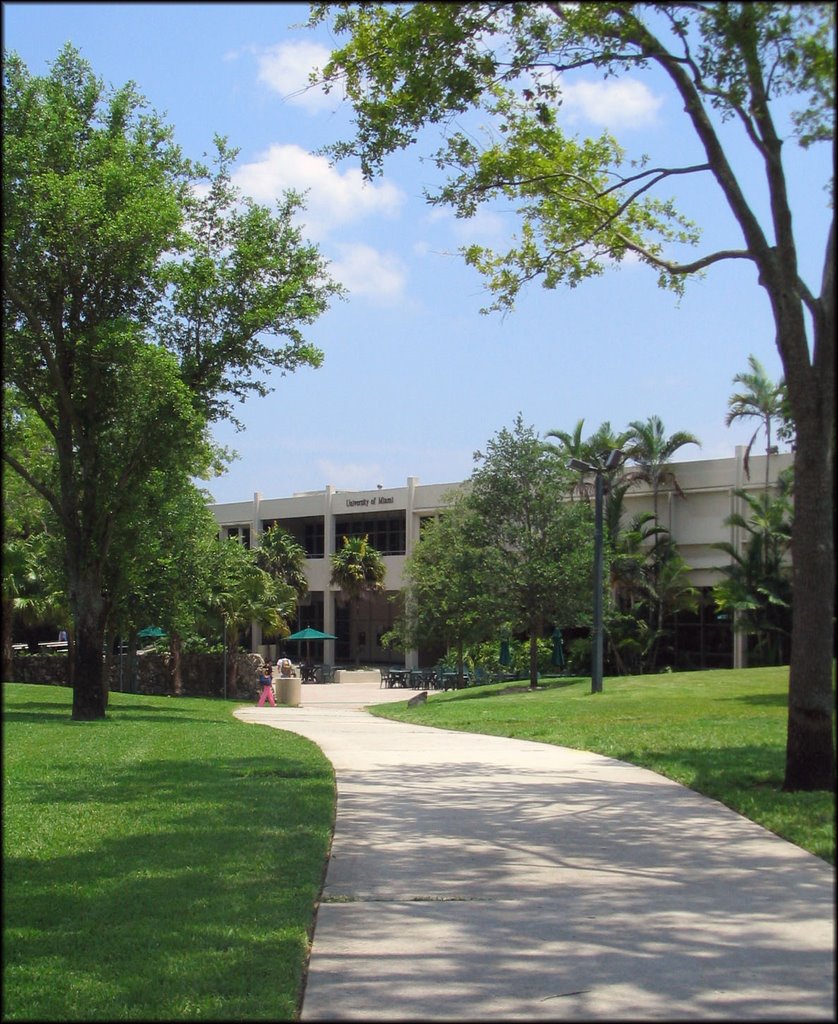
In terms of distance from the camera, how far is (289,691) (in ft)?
123

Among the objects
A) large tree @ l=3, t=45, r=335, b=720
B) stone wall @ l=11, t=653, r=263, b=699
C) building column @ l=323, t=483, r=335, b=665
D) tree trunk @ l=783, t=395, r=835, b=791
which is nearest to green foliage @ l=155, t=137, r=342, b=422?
large tree @ l=3, t=45, r=335, b=720

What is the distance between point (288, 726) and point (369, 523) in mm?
37639

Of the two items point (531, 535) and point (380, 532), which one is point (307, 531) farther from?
point (531, 535)

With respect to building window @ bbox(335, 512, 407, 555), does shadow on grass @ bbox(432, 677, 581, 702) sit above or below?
below

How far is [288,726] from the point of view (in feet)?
76.4

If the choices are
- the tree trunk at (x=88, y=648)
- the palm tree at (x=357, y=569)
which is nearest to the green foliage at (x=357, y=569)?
the palm tree at (x=357, y=569)

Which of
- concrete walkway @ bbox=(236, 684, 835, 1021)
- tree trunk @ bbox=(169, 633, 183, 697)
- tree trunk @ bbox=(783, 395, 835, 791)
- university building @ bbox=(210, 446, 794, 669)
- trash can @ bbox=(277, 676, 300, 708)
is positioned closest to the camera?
concrete walkway @ bbox=(236, 684, 835, 1021)

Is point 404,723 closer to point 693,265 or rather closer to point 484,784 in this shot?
Answer: point 484,784

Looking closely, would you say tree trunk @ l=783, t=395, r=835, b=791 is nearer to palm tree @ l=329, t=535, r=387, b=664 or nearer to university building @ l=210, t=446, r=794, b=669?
university building @ l=210, t=446, r=794, b=669

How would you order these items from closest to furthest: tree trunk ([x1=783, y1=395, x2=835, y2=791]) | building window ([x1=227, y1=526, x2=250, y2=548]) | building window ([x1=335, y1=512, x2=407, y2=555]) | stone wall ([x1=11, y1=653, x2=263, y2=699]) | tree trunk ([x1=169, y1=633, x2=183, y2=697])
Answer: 1. tree trunk ([x1=783, y1=395, x2=835, y2=791])
2. tree trunk ([x1=169, y1=633, x2=183, y2=697])
3. stone wall ([x1=11, y1=653, x2=263, y2=699])
4. building window ([x1=335, y1=512, x2=407, y2=555])
5. building window ([x1=227, y1=526, x2=250, y2=548])

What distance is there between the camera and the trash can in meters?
37.5

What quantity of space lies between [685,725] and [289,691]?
67.1ft

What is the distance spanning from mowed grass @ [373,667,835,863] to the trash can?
207 inches

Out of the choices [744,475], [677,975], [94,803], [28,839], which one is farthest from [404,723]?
[744,475]
